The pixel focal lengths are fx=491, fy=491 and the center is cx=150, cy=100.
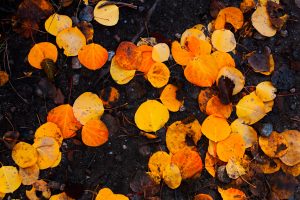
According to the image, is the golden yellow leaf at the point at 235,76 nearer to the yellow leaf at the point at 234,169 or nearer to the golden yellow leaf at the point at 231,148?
the golden yellow leaf at the point at 231,148

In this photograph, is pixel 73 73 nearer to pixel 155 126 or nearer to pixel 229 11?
pixel 155 126

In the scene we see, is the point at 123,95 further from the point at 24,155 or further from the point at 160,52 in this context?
the point at 24,155

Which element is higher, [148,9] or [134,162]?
[148,9]

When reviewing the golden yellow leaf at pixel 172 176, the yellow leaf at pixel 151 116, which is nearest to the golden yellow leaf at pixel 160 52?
the yellow leaf at pixel 151 116

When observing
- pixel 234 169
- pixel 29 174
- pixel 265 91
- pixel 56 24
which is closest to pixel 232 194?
pixel 234 169

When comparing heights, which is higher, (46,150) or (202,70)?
(202,70)

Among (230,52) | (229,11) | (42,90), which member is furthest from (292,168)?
(42,90)

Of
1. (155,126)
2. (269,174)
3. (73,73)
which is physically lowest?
(269,174)

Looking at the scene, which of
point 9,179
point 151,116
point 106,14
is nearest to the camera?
point 9,179
